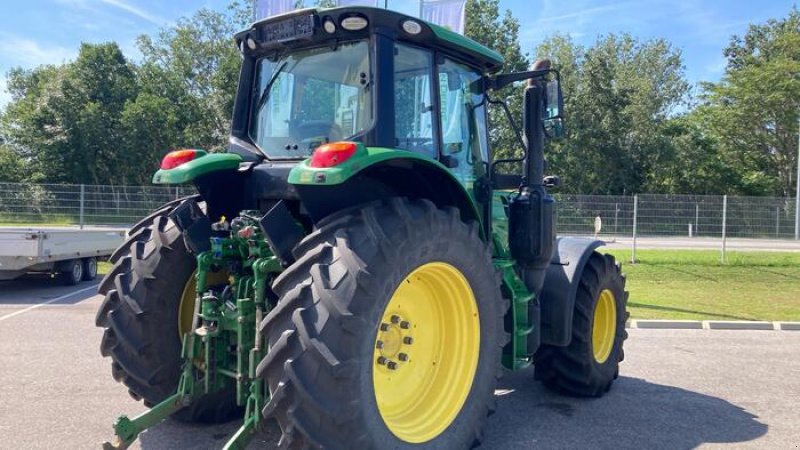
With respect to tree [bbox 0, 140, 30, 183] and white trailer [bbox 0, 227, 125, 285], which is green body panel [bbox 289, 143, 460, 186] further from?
tree [bbox 0, 140, 30, 183]

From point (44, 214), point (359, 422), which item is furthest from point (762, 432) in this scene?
point (44, 214)

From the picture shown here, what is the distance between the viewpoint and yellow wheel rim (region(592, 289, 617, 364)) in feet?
18.0

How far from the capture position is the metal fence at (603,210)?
58.4 ft

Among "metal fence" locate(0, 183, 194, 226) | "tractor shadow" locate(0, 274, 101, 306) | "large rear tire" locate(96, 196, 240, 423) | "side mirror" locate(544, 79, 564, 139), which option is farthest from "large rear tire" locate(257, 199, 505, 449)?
"metal fence" locate(0, 183, 194, 226)

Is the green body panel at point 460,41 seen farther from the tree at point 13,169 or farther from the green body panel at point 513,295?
the tree at point 13,169

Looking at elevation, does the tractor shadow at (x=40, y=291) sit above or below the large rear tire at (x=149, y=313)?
below

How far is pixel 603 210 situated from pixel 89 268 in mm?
15071

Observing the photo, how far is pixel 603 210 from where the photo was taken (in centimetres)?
2002

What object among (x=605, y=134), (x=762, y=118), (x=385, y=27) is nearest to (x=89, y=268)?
(x=385, y=27)

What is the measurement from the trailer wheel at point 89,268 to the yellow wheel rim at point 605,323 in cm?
1026

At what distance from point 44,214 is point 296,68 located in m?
16.8

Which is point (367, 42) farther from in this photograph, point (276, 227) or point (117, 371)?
point (117, 371)

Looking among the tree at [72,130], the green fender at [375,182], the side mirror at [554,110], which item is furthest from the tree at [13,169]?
the green fender at [375,182]

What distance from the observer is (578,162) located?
33719 mm
